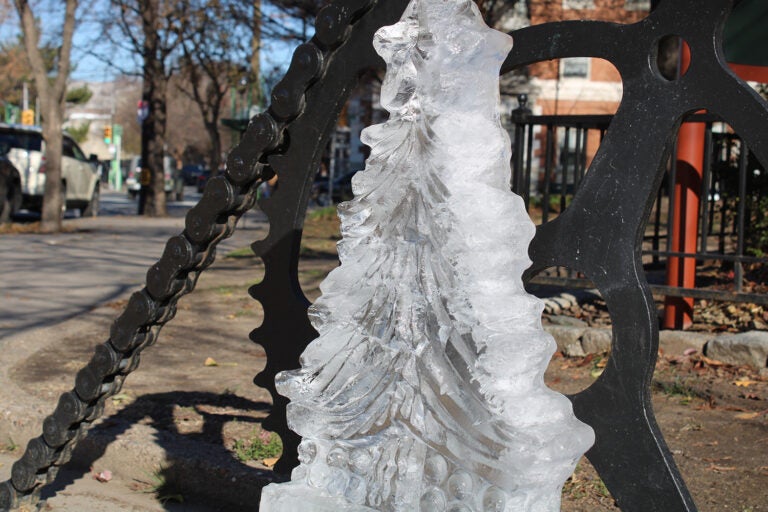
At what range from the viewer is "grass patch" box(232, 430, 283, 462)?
14.1 ft

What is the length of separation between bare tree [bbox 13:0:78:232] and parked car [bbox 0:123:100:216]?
4.98 feet

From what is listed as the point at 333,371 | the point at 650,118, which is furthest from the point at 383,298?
the point at 650,118

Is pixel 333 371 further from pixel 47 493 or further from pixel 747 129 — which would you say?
pixel 47 493

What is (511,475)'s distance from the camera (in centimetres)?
212

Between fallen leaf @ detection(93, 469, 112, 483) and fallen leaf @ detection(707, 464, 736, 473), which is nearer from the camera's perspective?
fallen leaf @ detection(707, 464, 736, 473)

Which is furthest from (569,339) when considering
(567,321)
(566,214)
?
(566,214)

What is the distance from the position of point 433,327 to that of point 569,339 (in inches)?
175

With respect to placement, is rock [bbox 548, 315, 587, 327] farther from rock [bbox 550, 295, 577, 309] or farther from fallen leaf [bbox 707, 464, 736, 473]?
fallen leaf [bbox 707, 464, 736, 473]

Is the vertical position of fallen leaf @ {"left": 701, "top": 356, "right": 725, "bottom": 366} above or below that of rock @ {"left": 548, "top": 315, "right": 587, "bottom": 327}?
below

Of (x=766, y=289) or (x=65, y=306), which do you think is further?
(x=65, y=306)

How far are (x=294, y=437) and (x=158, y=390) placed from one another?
258 cm

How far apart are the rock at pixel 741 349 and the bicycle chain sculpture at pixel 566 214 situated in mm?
3669

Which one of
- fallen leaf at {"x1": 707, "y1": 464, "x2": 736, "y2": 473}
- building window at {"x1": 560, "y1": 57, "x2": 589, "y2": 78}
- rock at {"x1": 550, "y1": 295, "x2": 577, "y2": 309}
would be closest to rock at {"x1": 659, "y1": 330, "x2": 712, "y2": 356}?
rock at {"x1": 550, "y1": 295, "x2": 577, "y2": 309}

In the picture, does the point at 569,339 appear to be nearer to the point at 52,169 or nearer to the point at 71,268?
the point at 71,268
